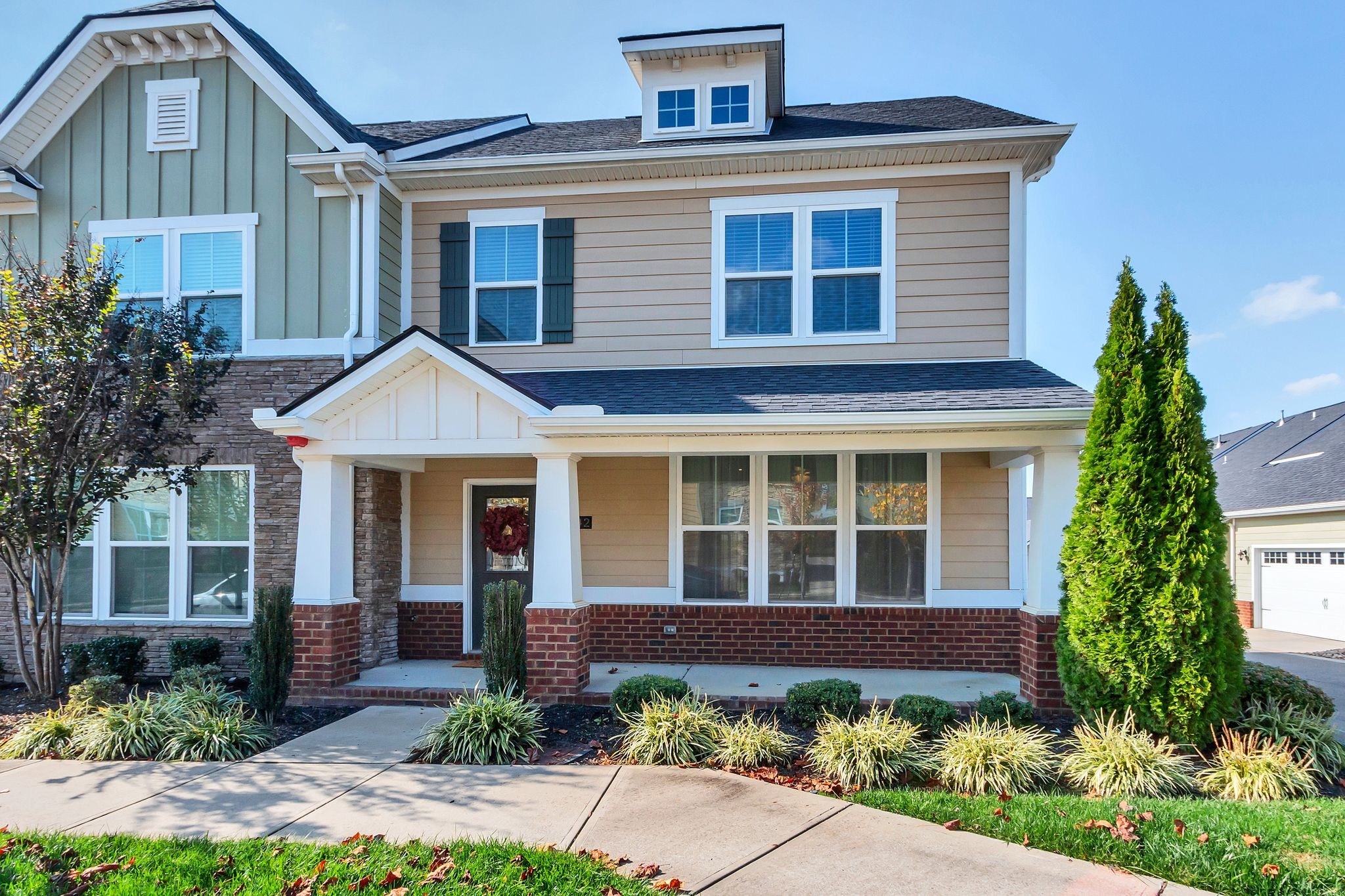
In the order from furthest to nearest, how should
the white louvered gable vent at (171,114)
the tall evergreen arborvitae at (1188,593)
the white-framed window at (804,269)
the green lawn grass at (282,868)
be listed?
the white louvered gable vent at (171,114) → the white-framed window at (804,269) → the tall evergreen arborvitae at (1188,593) → the green lawn grass at (282,868)

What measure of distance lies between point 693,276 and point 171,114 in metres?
6.20

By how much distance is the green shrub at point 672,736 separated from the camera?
19.9ft

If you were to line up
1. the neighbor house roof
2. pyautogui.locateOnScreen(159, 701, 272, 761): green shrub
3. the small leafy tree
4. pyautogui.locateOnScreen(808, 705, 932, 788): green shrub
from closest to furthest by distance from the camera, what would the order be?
1. pyautogui.locateOnScreen(808, 705, 932, 788): green shrub
2. pyautogui.locateOnScreen(159, 701, 272, 761): green shrub
3. the small leafy tree
4. the neighbor house roof

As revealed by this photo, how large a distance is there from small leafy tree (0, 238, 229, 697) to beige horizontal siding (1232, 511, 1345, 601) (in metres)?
18.2

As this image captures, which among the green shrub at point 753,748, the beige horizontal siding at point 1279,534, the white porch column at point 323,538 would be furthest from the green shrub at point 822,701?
the beige horizontal siding at point 1279,534

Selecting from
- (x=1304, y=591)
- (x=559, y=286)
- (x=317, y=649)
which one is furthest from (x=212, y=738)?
(x=1304, y=591)

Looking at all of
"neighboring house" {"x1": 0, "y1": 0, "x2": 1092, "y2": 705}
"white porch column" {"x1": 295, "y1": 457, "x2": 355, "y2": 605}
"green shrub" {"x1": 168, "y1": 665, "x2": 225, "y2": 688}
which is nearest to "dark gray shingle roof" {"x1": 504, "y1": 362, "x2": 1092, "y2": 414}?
"neighboring house" {"x1": 0, "y1": 0, "x2": 1092, "y2": 705}

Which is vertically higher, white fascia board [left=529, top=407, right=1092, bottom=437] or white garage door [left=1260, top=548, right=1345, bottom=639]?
white fascia board [left=529, top=407, right=1092, bottom=437]

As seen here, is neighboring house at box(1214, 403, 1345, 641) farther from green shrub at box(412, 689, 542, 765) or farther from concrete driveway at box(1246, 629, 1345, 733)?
green shrub at box(412, 689, 542, 765)

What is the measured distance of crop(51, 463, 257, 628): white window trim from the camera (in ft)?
29.6

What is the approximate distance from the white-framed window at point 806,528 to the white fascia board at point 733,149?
3.30 metres

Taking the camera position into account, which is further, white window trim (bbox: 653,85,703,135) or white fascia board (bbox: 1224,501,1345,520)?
white fascia board (bbox: 1224,501,1345,520)

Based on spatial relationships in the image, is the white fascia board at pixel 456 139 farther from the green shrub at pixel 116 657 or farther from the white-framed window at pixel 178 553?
the green shrub at pixel 116 657

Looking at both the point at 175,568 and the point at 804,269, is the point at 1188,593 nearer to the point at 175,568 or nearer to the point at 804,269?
the point at 804,269
